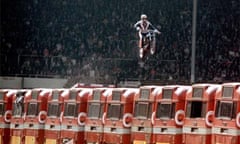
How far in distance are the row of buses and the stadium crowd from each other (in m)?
11.6

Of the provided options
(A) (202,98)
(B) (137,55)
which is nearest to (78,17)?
(B) (137,55)

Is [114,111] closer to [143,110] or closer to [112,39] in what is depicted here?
[143,110]

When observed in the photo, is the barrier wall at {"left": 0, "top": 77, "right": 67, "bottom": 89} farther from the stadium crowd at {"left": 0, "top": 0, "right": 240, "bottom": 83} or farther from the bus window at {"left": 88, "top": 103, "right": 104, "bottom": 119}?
the bus window at {"left": 88, "top": 103, "right": 104, "bottom": 119}

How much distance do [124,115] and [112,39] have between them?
21.9 m

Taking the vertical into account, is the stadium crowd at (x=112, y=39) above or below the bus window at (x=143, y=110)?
above

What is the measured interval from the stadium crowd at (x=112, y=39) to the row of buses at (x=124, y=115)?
37.9 ft

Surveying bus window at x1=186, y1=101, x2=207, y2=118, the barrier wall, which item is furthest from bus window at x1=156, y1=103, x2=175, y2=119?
the barrier wall

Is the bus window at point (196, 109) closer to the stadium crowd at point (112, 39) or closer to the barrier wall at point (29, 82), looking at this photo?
A: the stadium crowd at point (112, 39)

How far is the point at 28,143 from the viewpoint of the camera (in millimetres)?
20578

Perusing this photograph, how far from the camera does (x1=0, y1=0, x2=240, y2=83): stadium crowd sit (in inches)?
1335

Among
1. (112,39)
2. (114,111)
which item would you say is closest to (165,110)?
(114,111)

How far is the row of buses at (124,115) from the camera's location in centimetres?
1410

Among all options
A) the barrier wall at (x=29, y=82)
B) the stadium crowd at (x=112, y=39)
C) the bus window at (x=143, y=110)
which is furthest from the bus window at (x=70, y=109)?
the barrier wall at (x=29, y=82)

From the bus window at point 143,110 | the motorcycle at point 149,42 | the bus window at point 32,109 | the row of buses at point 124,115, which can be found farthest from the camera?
the motorcycle at point 149,42
